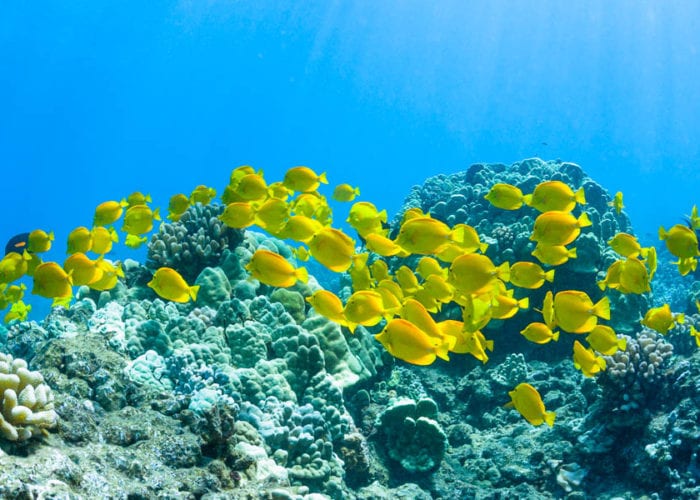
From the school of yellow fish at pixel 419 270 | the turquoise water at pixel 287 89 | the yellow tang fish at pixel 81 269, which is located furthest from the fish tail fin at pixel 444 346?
the turquoise water at pixel 287 89

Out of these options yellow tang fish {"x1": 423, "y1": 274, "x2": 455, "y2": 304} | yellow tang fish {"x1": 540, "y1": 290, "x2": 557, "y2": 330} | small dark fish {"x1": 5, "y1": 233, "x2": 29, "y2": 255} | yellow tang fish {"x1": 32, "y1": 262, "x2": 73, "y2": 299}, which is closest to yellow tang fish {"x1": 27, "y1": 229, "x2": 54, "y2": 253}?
yellow tang fish {"x1": 32, "y1": 262, "x2": 73, "y2": 299}

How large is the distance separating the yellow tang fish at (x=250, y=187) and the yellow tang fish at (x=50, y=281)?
2003 mm

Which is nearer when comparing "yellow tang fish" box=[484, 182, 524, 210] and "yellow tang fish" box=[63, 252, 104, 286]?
"yellow tang fish" box=[63, 252, 104, 286]

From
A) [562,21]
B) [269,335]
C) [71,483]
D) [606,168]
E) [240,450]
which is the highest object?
[562,21]

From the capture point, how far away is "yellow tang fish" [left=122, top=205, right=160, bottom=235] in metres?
5.90

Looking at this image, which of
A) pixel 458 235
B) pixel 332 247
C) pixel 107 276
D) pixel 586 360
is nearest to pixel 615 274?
pixel 586 360

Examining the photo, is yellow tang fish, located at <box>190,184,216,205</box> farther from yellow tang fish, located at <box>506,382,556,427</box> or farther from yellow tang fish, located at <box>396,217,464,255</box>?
yellow tang fish, located at <box>506,382,556,427</box>

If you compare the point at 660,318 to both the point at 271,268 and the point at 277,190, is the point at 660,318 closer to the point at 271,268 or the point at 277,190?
the point at 271,268

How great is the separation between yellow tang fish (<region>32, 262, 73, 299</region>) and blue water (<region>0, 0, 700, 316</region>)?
147 metres

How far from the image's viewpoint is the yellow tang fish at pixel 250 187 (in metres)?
5.71

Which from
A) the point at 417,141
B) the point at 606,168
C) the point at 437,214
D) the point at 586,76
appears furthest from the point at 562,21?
the point at 437,214

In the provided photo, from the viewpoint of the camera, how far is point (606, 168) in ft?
513

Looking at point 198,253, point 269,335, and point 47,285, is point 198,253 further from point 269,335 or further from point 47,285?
point 47,285

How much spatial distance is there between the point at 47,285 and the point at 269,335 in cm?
298
